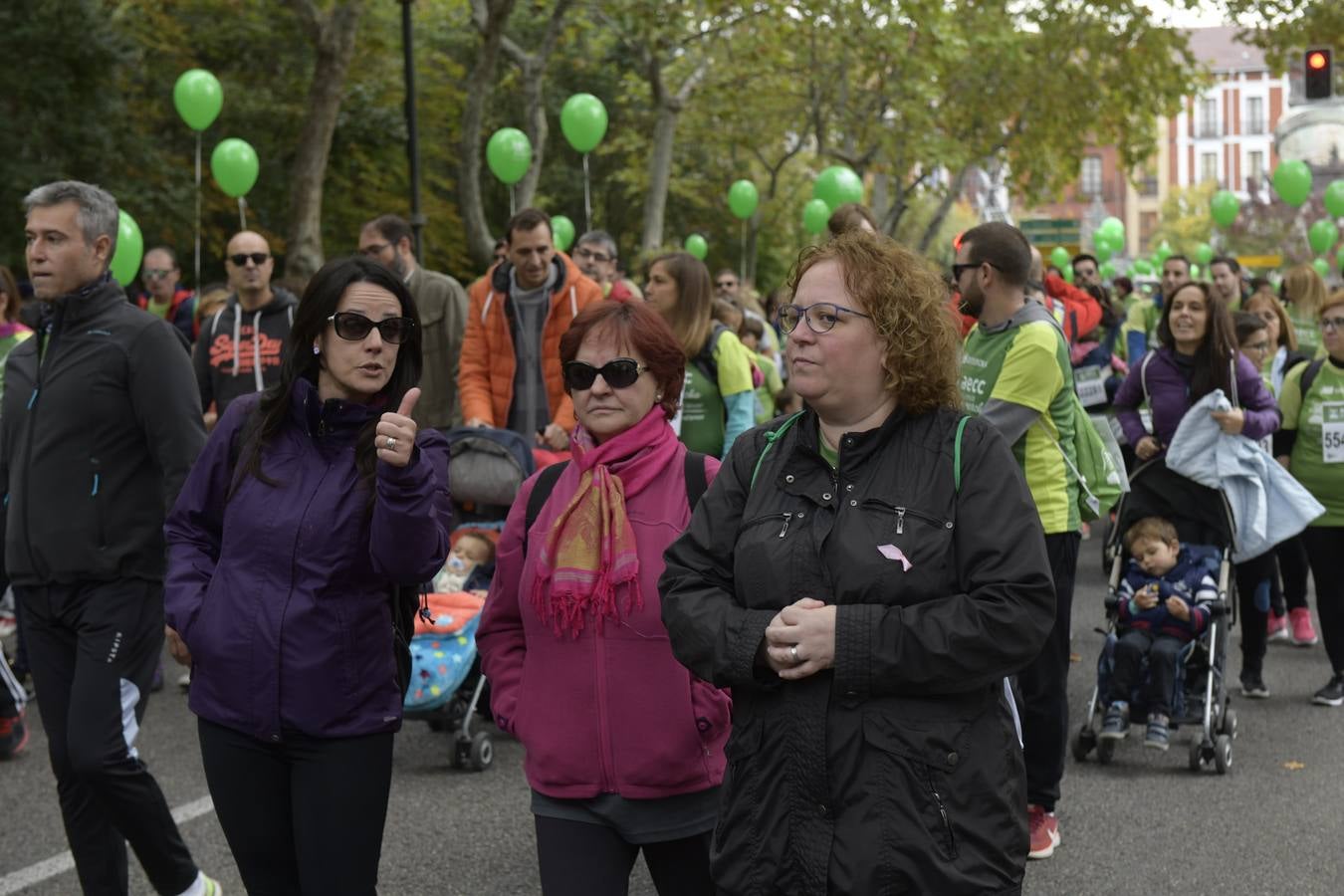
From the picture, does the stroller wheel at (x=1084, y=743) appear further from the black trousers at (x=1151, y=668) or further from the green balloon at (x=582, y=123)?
the green balloon at (x=582, y=123)

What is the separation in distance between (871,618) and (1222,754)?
488 cm

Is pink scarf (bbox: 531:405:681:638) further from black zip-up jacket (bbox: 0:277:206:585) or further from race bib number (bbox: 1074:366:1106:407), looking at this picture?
race bib number (bbox: 1074:366:1106:407)

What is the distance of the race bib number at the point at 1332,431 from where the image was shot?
8672mm

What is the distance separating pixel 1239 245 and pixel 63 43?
5795 cm

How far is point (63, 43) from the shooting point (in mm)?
22047

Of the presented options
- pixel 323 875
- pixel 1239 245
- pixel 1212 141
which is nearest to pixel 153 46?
pixel 323 875

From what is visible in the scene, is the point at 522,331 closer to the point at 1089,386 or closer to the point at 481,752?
the point at 481,752

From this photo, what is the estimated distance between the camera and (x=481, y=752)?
7.24m

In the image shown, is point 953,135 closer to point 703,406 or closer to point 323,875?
point 703,406

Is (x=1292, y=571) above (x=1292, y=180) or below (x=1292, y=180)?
below

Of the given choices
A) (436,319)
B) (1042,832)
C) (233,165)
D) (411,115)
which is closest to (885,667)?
(1042,832)

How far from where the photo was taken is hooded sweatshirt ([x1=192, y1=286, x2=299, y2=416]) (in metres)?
8.64

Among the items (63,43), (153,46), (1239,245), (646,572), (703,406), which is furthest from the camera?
(1239,245)

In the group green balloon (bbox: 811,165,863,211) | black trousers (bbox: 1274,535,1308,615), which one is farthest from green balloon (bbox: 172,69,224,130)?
black trousers (bbox: 1274,535,1308,615)
